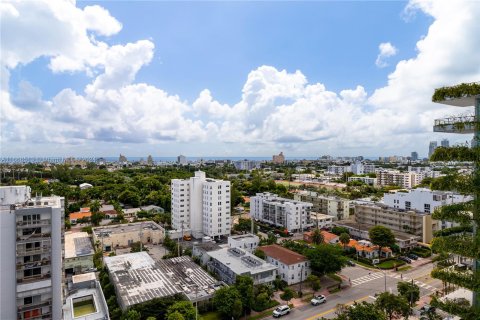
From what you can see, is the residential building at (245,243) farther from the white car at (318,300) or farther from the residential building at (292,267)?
the white car at (318,300)

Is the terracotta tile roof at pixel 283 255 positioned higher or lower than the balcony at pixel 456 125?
lower

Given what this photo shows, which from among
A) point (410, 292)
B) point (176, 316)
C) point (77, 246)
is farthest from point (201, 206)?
point (410, 292)

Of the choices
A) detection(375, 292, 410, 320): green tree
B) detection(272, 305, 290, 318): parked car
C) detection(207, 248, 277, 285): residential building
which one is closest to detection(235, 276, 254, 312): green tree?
detection(272, 305, 290, 318): parked car

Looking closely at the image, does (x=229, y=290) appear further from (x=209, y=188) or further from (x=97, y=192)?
(x=97, y=192)

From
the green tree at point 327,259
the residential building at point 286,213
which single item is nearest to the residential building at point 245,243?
the green tree at point 327,259

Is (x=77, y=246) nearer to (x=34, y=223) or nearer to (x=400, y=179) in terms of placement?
(x=34, y=223)

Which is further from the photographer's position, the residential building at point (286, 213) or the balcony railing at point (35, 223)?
the residential building at point (286, 213)
